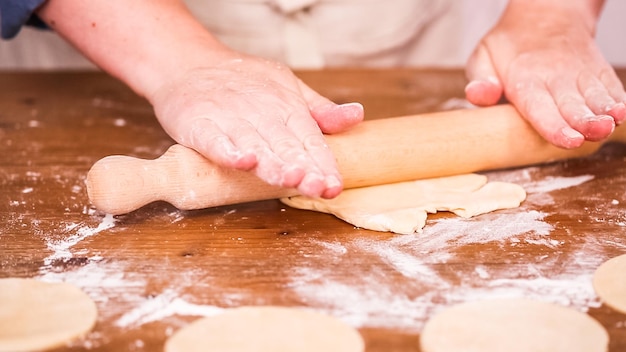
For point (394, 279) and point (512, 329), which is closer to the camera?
point (512, 329)

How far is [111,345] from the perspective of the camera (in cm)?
108

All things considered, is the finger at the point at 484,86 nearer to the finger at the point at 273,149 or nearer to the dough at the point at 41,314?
the finger at the point at 273,149

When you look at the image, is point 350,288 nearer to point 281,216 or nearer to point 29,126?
point 281,216

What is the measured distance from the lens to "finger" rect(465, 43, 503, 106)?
5.92 feet

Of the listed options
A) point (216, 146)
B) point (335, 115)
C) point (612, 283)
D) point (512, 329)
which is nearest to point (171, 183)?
point (216, 146)

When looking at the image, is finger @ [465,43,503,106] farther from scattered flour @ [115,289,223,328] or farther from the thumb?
scattered flour @ [115,289,223,328]

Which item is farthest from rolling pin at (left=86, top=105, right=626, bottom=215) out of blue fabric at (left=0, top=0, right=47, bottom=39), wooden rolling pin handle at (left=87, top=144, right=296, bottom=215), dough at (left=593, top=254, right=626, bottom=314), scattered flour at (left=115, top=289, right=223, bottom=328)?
blue fabric at (left=0, top=0, right=47, bottom=39)

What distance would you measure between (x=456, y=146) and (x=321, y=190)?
44cm

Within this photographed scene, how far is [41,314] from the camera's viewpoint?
1136 millimetres

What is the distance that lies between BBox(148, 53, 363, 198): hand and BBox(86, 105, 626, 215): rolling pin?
60mm

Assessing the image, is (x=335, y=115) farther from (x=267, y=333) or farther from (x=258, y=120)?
(x=267, y=333)

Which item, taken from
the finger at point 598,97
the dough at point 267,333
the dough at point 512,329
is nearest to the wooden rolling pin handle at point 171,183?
the dough at point 267,333

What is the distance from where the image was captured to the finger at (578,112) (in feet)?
5.00

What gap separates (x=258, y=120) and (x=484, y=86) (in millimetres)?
666
